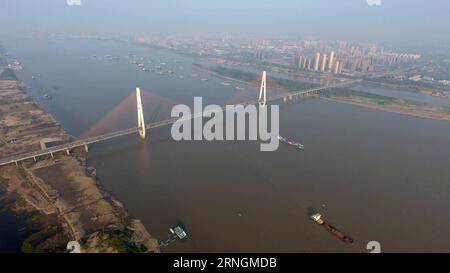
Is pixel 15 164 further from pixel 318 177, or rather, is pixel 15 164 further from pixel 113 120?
pixel 318 177

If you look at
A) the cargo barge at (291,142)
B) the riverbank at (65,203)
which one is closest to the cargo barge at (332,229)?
the riverbank at (65,203)

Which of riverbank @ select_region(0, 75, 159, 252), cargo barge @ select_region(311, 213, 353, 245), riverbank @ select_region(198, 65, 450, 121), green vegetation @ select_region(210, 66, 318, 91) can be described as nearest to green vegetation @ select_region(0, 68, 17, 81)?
riverbank @ select_region(0, 75, 159, 252)

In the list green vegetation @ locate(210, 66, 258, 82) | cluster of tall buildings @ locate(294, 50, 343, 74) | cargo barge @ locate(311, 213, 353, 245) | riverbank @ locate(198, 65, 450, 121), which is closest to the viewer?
cargo barge @ locate(311, 213, 353, 245)

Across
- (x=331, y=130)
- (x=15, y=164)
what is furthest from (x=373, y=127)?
(x=15, y=164)

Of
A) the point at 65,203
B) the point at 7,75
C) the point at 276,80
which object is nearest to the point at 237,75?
the point at 276,80

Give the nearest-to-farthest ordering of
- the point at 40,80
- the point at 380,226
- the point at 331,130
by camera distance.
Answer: the point at 380,226
the point at 331,130
the point at 40,80

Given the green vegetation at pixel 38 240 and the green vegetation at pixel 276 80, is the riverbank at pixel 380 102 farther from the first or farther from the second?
the green vegetation at pixel 38 240

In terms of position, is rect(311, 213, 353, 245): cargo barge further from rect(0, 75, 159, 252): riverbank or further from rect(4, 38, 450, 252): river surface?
rect(0, 75, 159, 252): riverbank
